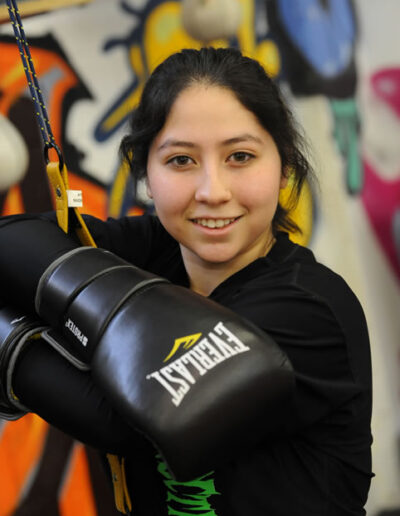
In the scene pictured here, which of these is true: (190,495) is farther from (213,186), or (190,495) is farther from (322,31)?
(322,31)

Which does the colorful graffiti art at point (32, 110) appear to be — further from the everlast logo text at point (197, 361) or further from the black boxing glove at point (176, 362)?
the everlast logo text at point (197, 361)

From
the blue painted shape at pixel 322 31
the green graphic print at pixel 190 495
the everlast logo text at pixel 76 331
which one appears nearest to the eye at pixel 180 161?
the everlast logo text at pixel 76 331

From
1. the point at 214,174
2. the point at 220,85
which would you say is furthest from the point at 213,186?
the point at 220,85

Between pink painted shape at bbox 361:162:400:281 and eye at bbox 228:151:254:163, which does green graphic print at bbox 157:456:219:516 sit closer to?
eye at bbox 228:151:254:163

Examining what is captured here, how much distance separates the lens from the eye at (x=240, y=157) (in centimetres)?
75

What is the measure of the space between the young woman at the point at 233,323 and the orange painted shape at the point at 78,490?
0.89 metres

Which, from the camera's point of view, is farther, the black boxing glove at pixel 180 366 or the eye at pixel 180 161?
the eye at pixel 180 161

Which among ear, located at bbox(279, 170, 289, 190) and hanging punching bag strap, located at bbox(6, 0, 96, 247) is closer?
hanging punching bag strap, located at bbox(6, 0, 96, 247)

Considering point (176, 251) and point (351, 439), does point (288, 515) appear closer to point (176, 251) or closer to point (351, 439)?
point (351, 439)

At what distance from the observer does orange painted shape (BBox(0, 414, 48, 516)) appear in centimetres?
159

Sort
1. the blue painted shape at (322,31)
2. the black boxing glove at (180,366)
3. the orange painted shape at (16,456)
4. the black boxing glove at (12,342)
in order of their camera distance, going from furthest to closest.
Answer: the blue painted shape at (322,31) → the orange painted shape at (16,456) → the black boxing glove at (12,342) → the black boxing glove at (180,366)

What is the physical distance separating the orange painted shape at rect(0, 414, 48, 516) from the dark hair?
3.07 ft

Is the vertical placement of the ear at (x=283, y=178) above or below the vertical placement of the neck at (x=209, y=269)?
above

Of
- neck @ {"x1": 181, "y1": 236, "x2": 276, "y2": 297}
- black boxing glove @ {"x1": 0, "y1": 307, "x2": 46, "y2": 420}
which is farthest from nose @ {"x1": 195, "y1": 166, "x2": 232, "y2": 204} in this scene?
black boxing glove @ {"x1": 0, "y1": 307, "x2": 46, "y2": 420}
